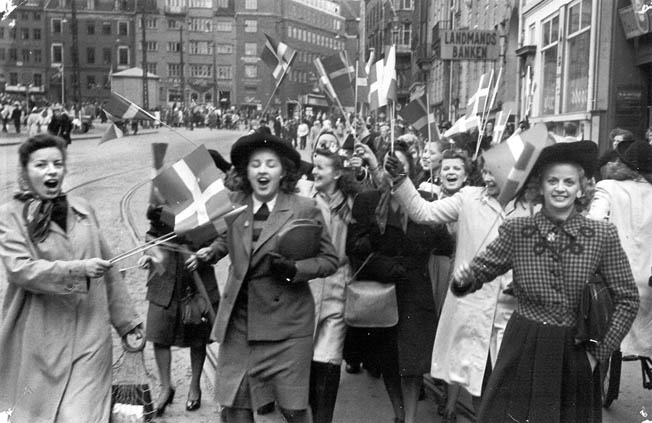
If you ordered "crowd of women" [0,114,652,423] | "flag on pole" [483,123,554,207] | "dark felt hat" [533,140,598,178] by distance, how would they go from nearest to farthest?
"crowd of women" [0,114,652,423], "dark felt hat" [533,140,598,178], "flag on pole" [483,123,554,207]

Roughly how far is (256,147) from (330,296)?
113 centimetres

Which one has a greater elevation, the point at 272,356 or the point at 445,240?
the point at 445,240

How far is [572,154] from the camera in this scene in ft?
12.8

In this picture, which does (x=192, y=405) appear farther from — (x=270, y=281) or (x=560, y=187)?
(x=560, y=187)

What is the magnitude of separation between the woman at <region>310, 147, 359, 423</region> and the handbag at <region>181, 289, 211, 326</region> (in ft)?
2.55

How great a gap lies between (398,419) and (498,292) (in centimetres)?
Answer: 103

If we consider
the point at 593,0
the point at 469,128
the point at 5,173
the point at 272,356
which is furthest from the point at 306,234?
the point at 5,173

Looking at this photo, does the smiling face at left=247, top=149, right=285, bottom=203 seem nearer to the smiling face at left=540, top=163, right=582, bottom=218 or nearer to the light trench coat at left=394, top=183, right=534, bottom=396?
the light trench coat at left=394, top=183, right=534, bottom=396

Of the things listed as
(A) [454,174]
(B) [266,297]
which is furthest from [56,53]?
(B) [266,297]

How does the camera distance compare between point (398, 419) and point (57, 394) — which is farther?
point (398, 419)

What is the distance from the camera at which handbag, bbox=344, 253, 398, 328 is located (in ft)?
16.8

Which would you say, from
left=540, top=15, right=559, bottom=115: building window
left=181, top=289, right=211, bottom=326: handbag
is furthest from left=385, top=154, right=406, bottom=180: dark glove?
left=540, top=15, right=559, bottom=115: building window

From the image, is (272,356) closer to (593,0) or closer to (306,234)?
(306,234)

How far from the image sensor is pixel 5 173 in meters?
22.2
